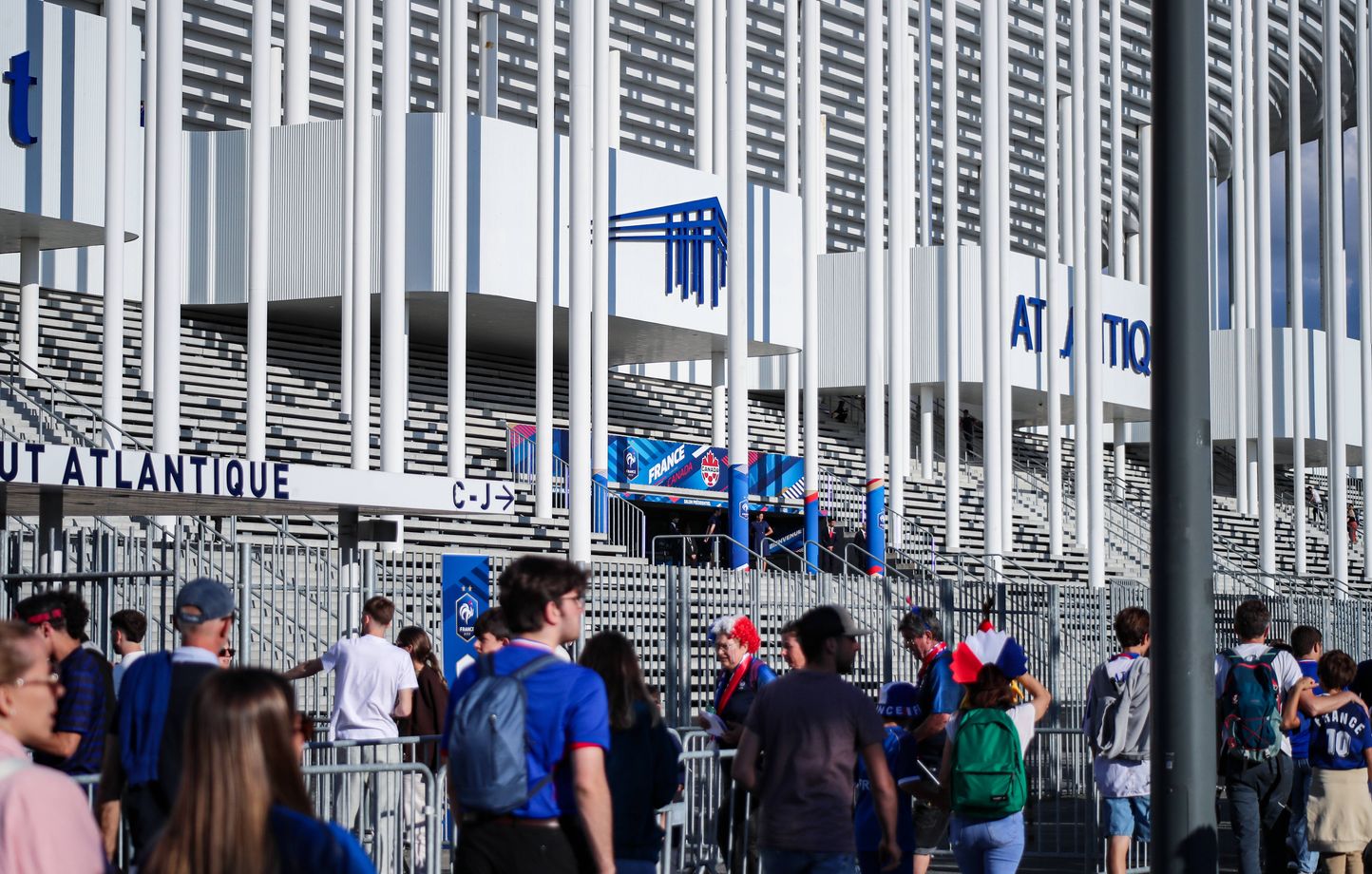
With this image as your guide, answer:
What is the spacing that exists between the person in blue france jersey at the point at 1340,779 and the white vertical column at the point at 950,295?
2112 cm

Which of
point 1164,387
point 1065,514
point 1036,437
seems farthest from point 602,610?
point 1036,437

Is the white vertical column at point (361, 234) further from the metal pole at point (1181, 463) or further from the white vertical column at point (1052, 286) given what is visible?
the metal pole at point (1181, 463)

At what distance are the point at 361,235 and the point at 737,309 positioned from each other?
5.51m

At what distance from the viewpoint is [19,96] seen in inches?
973

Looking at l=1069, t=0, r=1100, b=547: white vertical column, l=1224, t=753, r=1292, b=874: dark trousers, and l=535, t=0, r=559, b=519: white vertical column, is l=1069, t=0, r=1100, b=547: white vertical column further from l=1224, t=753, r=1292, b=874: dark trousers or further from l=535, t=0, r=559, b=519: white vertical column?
l=1224, t=753, r=1292, b=874: dark trousers

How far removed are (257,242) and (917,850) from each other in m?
17.9

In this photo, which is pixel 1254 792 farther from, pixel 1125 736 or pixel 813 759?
pixel 813 759

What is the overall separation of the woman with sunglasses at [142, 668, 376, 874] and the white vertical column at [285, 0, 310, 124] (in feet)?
85.6

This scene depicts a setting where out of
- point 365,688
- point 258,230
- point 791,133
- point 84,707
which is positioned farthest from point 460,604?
point 791,133

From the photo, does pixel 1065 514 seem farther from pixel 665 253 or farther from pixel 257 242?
pixel 257 242

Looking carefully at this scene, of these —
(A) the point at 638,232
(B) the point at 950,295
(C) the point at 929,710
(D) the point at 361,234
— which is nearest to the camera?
(C) the point at 929,710

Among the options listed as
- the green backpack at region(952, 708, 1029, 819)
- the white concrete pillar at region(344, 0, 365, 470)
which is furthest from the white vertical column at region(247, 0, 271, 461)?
the green backpack at region(952, 708, 1029, 819)

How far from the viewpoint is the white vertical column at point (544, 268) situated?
2548 centimetres

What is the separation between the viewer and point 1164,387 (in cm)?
697
